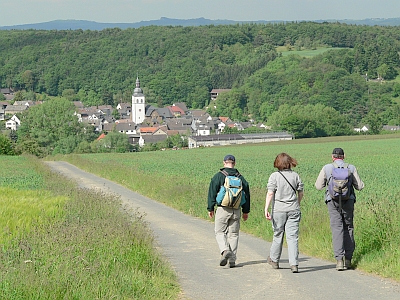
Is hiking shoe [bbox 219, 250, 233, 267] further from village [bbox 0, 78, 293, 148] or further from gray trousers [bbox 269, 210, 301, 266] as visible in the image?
village [bbox 0, 78, 293, 148]

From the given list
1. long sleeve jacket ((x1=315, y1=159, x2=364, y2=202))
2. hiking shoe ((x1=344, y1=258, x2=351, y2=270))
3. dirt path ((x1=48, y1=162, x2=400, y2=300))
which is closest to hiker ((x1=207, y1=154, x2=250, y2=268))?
dirt path ((x1=48, y1=162, x2=400, y2=300))

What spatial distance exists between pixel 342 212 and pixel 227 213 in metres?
1.68

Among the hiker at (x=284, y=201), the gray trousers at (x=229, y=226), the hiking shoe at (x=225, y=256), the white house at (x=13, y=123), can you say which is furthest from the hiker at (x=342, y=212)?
the white house at (x=13, y=123)

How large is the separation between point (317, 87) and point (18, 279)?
558 feet

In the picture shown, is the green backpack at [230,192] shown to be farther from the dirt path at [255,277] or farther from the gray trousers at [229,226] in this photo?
the dirt path at [255,277]

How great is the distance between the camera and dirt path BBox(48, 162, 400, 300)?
942cm

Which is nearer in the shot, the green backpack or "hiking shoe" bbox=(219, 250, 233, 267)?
"hiking shoe" bbox=(219, 250, 233, 267)

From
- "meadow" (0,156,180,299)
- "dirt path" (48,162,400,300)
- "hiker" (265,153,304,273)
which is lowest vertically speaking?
"dirt path" (48,162,400,300)

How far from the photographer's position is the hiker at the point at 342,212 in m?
11.0

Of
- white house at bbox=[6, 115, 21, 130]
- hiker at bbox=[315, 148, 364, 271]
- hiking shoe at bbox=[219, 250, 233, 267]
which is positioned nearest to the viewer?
hiker at bbox=[315, 148, 364, 271]

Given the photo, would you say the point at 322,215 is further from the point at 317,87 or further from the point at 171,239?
the point at 317,87

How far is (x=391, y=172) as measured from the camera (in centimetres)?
2992

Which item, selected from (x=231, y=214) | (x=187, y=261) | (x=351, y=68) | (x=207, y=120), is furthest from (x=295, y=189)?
(x=351, y=68)

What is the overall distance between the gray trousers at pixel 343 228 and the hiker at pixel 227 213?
4.19 feet
